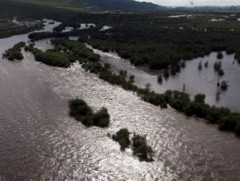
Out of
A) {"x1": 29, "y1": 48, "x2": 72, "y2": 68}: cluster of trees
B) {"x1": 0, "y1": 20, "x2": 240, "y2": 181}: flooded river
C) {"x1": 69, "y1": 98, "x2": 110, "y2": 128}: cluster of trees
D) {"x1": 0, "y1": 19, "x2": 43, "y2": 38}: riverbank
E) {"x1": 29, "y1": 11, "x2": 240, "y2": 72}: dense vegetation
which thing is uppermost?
{"x1": 69, "y1": 98, "x2": 110, "y2": 128}: cluster of trees

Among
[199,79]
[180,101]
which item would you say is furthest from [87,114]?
[199,79]

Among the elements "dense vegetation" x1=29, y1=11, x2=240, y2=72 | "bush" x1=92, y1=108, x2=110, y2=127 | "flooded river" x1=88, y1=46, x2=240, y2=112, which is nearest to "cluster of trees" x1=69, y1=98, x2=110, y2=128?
"bush" x1=92, y1=108, x2=110, y2=127

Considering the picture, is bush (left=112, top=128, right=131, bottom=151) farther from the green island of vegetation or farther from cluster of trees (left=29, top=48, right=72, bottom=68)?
cluster of trees (left=29, top=48, right=72, bottom=68)

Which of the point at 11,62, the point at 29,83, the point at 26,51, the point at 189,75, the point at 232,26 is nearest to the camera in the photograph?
the point at 29,83

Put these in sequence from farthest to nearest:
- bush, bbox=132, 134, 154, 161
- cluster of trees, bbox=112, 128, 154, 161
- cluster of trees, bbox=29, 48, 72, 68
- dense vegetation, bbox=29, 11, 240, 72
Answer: dense vegetation, bbox=29, 11, 240, 72, cluster of trees, bbox=29, 48, 72, 68, cluster of trees, bbox=112, 128, 154, 161, bush, bbox=132, 134, 154, 161

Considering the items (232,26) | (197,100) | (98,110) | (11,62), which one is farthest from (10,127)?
(232,26)

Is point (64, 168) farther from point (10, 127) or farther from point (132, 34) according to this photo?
point (132, 34)
